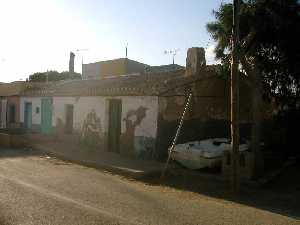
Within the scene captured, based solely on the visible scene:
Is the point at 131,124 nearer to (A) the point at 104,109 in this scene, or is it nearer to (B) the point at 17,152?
(A) the point at 104,109

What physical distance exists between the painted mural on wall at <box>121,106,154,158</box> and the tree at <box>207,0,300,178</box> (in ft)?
12.9

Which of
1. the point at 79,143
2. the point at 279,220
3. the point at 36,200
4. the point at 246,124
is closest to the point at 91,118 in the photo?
the point at 79,143

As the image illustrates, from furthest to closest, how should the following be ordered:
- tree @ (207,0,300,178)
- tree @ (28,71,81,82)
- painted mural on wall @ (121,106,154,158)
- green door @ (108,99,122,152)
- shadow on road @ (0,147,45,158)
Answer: tree @ (28,71,81,82)
green door @ (108,99,122,152)
shadow on road @ (0,147,45,158)
painted mural on wall @ (121,106,154,158)
tree @ (207,0,300,178)

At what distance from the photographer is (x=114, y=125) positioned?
59.2ft

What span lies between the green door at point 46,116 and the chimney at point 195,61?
9.56 metres

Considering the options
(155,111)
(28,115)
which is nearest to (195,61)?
(155,111)

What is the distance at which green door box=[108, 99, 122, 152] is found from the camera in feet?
58.2

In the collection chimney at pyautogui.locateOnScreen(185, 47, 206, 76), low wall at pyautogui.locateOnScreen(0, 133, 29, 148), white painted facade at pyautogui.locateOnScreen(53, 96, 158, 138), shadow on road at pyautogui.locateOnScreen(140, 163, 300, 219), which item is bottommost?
shadow on road at pyautogui.locateOnScreen(140, 163, 300, 219)

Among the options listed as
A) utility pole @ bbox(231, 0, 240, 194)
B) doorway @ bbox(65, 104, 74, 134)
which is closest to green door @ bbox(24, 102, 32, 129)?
doorway @ bbox(65, 104, 74, 134)

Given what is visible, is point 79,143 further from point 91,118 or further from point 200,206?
point 200,206

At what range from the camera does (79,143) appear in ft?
66.3

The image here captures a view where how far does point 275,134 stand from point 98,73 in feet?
73.4

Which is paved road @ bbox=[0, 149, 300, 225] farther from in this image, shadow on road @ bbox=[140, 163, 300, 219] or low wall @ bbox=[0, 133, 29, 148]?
low wall @ bbox=[0, 133, 29, 148]

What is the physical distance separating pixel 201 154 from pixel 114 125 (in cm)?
577
